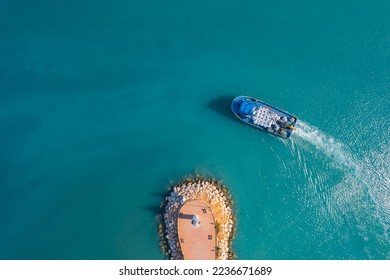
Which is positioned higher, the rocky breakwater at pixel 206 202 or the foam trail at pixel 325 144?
the foam trail at pixel 325 144

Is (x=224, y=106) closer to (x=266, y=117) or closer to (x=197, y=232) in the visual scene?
(x=266, y=117)

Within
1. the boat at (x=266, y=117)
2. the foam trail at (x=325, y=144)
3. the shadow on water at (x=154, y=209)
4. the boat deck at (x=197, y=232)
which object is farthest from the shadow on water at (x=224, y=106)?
the shadow on water at (x=154, y=209)

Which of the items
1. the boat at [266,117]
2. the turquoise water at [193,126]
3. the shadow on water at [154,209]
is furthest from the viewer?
the shadow on water at [154,209]

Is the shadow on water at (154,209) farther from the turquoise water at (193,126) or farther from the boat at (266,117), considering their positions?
the boat at (266,117)

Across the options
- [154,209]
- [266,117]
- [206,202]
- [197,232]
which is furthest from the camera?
[154,209]

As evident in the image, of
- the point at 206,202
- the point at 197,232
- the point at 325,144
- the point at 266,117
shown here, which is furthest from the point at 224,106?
the point at 197,232

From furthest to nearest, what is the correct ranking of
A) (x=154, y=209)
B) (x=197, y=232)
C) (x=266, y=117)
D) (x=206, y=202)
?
(x=154, y=209) < (x=266, y=117) < (x=206, y=202) < (x=197, y=232)

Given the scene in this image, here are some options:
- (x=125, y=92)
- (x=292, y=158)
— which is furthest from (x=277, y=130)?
(x=125, y=92)
